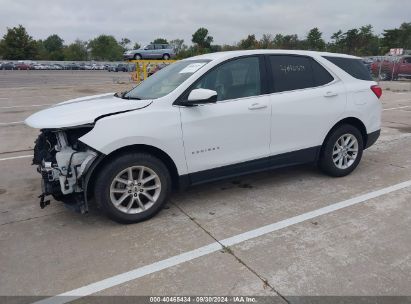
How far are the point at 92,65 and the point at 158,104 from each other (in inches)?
2645

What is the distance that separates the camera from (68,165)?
3.73m

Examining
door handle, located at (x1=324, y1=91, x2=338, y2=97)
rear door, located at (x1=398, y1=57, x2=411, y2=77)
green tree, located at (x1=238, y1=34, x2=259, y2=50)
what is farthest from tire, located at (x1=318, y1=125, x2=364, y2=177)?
green tree, located at (x1=238, y1=34, x2=259, y2=50)

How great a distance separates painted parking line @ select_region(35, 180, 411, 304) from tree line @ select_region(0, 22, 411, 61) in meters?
40.2

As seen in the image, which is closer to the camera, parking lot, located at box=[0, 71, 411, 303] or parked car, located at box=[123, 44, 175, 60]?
parking lot, located at box=[0, 71, 411, 303]

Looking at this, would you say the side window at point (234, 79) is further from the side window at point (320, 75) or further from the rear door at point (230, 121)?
the side window at point (320, 75)

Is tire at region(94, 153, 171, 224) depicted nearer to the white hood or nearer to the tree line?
the white hood

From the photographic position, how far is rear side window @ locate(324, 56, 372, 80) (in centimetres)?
518

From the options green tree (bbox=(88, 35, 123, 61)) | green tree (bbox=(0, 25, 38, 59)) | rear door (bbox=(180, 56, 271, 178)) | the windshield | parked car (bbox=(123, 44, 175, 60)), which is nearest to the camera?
rear door (bbox=(180, 56, 271, 178))

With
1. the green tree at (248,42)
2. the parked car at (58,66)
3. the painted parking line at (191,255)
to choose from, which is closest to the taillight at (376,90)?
the painted parking line at (191,255)

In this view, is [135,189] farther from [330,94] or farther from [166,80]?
[330,94]

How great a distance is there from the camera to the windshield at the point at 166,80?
4.20 meters

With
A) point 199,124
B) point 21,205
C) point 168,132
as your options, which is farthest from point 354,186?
point 21,205

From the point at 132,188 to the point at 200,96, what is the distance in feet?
3.81

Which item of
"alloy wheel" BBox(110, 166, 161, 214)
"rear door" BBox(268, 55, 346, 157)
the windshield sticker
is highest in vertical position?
the windshield sticker
